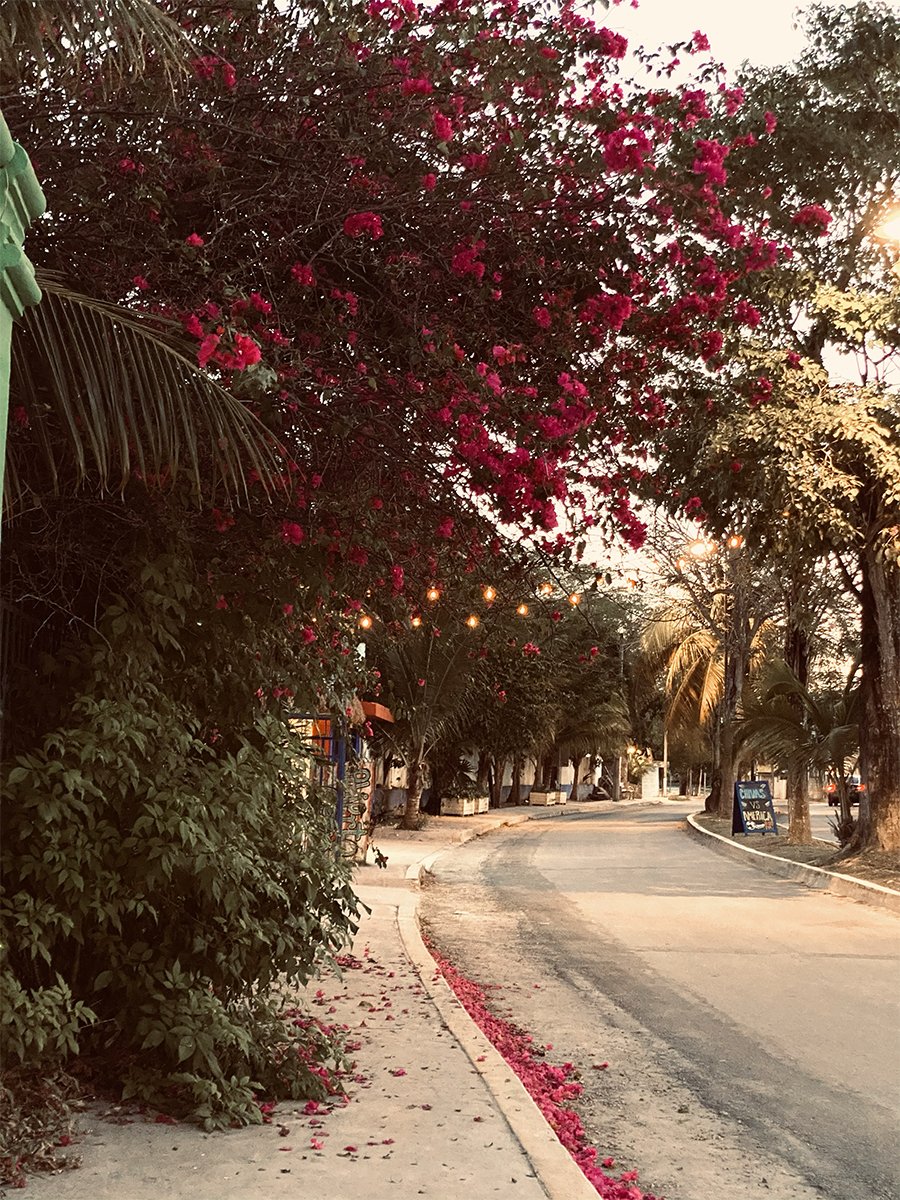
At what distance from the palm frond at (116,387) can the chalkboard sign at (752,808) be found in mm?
28013

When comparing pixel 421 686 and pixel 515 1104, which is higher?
pixel 421 686

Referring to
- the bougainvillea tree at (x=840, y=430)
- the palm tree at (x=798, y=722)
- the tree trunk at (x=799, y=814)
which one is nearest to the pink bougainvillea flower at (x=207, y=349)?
the bougainvillea tree at (x=840, y=430)

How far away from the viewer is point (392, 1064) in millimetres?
6965

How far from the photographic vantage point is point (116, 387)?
4867 mm

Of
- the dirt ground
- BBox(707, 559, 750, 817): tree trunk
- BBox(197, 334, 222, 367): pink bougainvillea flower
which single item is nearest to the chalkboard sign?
the dirt ground

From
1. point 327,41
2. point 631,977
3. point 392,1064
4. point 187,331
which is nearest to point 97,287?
point 187,331

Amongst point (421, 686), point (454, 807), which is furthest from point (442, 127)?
point (454, 807)

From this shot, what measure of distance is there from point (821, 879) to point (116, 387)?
676 inches

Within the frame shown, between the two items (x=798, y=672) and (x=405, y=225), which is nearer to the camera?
(x=405, y=225)

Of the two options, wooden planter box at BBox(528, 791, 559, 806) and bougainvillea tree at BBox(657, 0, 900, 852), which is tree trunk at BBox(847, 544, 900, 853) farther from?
wooden planter box at BBox(528, 791, 559, 806)

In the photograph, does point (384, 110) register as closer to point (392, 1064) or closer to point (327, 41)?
point (327, 41)

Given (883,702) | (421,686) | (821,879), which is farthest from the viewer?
(421,686)

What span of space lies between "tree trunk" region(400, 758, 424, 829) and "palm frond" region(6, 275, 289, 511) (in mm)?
26103

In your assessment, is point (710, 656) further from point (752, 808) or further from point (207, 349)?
point (207, 349)
